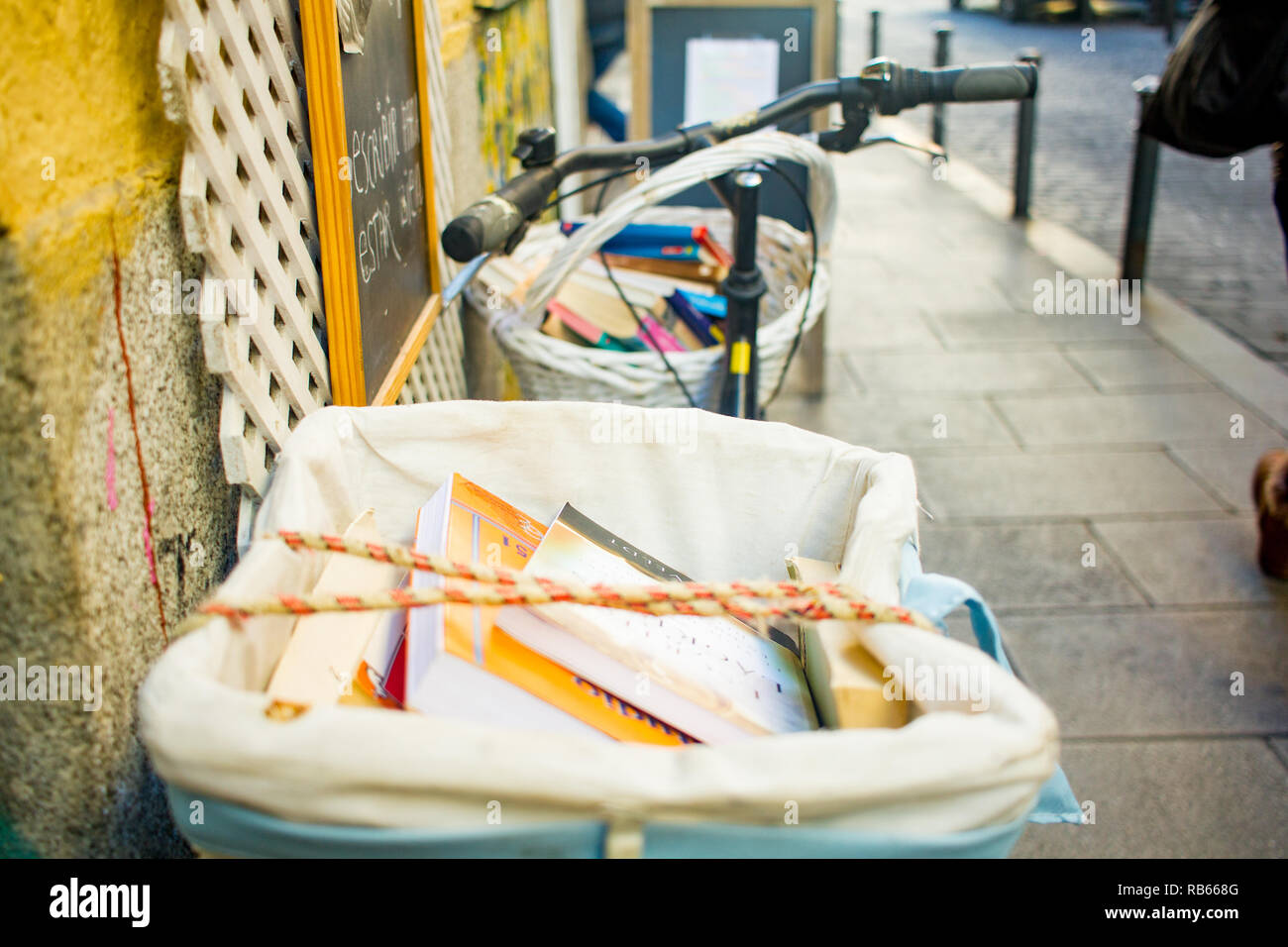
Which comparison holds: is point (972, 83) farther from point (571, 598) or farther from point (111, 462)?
point (111, 462)

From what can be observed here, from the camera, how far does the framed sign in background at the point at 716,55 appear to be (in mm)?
3316

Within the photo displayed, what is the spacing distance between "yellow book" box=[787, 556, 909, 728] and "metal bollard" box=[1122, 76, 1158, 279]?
4030 mm

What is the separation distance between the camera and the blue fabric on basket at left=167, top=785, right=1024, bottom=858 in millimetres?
660

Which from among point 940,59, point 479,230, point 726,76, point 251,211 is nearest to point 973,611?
point 479,230

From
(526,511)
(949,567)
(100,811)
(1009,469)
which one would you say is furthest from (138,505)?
(1009,469)

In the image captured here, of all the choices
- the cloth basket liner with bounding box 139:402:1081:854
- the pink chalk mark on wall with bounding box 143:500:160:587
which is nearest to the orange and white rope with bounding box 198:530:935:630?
the cloth basket liner with bounding box 139:402:1081:854

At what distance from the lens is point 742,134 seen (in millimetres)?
1727

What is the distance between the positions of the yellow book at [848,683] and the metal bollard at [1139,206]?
13.2ft

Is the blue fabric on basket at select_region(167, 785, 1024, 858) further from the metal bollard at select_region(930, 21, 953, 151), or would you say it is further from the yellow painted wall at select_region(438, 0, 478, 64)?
the metal bollard at select_region(930, 21, 953, 151)

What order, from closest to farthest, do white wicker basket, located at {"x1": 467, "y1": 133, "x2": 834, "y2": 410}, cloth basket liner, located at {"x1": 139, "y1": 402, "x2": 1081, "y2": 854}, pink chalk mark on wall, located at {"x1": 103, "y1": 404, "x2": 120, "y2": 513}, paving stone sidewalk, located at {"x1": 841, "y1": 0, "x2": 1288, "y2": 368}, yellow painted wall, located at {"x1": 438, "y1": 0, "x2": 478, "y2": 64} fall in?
1. cloth basket liner, located at {"x1": 139, "y1": 402, "x2": 1081, "y2": 854}
2. pink chalk mark on wall, located at {"x1": 103, "y1": 404, "x2": 120, "y2": 513}
3. white wicker basket, located at {"x1": 467, "y1": 133, "x2": 834, "y2": 410}
4. yellow painted wall, located at {"x1": 438, "y1": 0, "x2": 478, "y2": 64}
5. paving stone sidewalk, located at {"x1": 841, "y1": 0, "x2": 1288, "y2": 368}

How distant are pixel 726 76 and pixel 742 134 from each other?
183cm

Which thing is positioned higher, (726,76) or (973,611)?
(726,76)

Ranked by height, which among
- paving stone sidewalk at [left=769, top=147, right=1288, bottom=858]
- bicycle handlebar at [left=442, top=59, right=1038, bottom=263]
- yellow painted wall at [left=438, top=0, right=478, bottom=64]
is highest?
yellow painted wall at [left=438, top=0, right=478, bottom=64]
